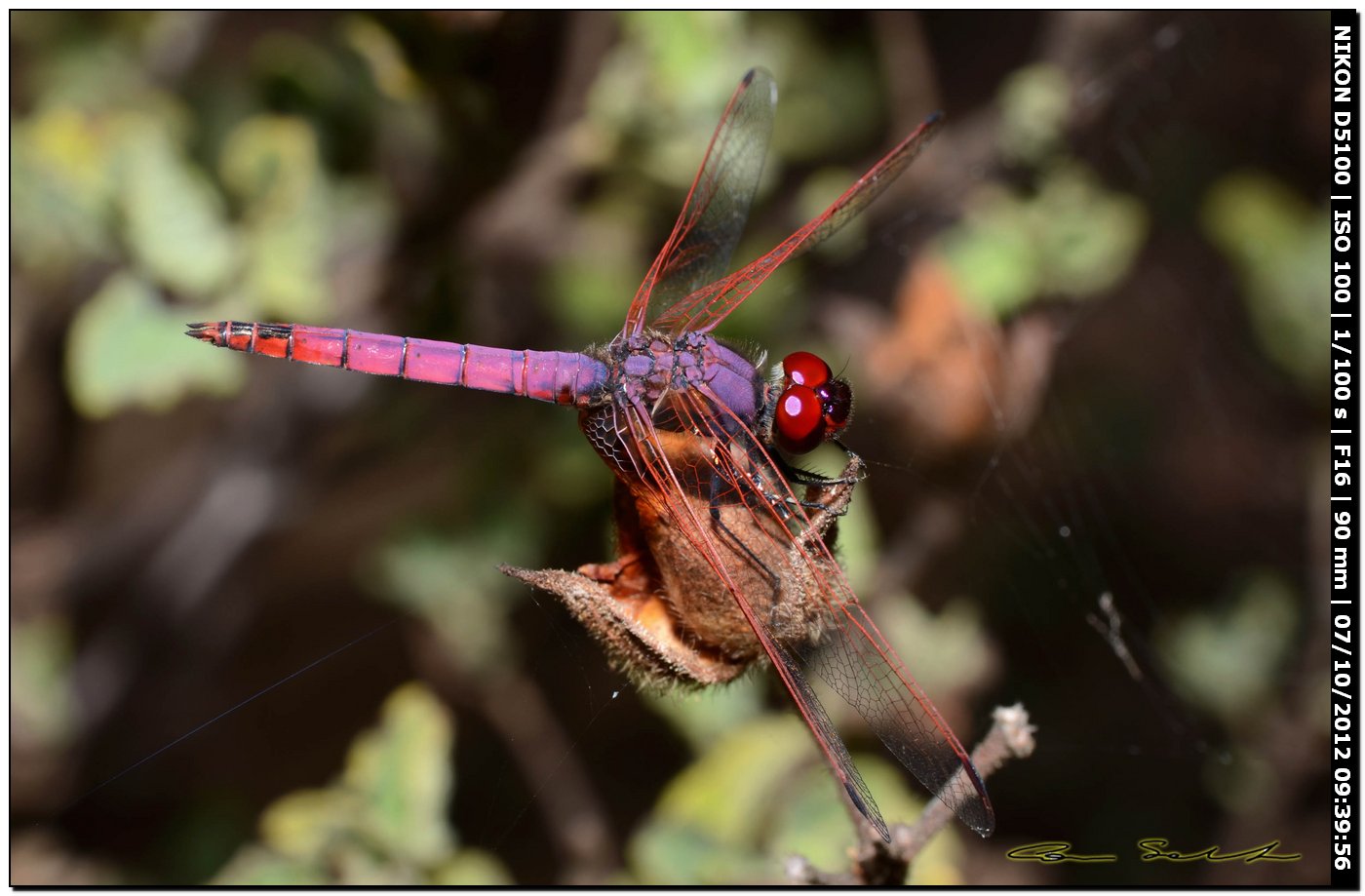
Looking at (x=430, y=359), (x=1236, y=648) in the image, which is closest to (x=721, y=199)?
(x=430, y=359)

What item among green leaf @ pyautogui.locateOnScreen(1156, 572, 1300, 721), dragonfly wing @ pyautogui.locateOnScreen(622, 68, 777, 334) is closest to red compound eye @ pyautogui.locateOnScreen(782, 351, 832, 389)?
dragonfly wing @ pyautogui.locateOnScreen(622, 68, 777, 334)

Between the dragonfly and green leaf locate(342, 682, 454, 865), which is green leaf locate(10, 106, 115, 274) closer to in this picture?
the dragonfly

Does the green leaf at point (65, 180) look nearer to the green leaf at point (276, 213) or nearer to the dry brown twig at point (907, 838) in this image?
the green leaf at point (276, 213)

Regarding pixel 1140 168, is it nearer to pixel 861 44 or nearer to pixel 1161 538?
pixel 861 44

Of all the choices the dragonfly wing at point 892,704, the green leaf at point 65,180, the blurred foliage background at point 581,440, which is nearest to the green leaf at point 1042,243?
the blurred foliage background at point 581,440

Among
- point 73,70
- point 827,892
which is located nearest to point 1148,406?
point 827,892
